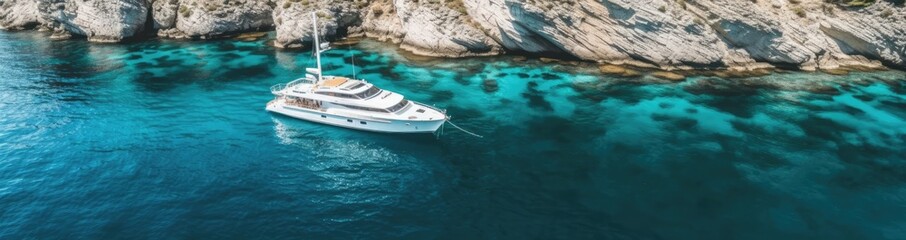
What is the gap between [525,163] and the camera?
38.1 meters

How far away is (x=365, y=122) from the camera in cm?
4500

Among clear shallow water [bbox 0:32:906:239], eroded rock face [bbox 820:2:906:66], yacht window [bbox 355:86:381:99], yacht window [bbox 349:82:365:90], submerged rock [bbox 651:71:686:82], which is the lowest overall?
clear shallow water [bbox 0:32:906:239]

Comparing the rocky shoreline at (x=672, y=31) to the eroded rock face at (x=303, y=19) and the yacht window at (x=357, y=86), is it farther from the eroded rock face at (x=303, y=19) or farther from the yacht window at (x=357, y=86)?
the yacht window at (x=357, y=86)

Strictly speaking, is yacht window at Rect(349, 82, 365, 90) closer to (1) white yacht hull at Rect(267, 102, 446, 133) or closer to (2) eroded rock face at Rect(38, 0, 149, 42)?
(1) white yacht hull at Rect(267, 102, 446, 133)

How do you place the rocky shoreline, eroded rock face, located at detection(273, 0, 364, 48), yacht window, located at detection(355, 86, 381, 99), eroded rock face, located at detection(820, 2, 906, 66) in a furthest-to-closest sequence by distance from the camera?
eroded rock face, located at detection(273, 0, 364, 48) → eroded rock face, located at detection(820, 2, 906, 66) → the rocky shoreline → yacht window, located at detection(355, 86, 381, 99)

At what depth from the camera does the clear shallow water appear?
3020 cm

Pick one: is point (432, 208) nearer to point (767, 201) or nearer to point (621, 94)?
point (767, 201)

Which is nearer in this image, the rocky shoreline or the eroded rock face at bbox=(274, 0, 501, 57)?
the rocky shoreline

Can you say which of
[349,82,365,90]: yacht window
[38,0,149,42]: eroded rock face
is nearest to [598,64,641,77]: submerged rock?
[349,82,365,90]: yacht window

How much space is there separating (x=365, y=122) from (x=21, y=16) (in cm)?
10342

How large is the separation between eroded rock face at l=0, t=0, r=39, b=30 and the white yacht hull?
9015 centimetres

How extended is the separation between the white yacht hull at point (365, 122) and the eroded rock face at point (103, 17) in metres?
57.2

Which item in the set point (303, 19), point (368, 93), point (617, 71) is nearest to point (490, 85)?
point (617, 71)

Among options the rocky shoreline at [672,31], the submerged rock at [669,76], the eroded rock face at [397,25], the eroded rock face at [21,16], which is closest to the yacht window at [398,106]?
the rocky shoreline at [672,31]
